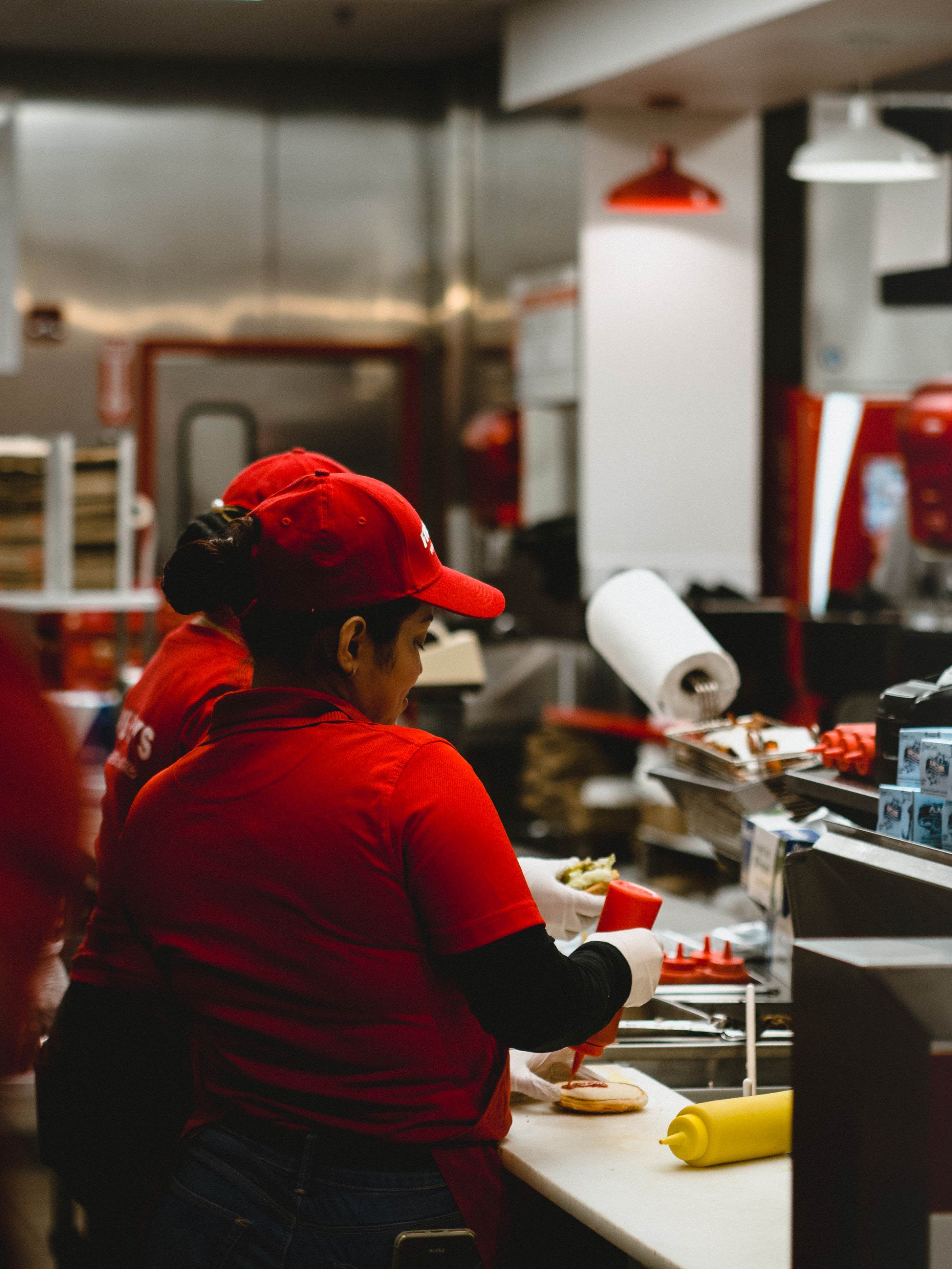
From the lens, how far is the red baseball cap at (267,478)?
2.16m

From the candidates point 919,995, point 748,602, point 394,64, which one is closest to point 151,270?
point 394,64

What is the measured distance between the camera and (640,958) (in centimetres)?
169

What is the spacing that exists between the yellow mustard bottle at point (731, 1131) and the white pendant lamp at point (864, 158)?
12.0ft

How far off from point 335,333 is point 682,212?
1.95m

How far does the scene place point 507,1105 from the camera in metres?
1.67

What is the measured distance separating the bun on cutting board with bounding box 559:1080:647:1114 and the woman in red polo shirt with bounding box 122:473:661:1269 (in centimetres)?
29

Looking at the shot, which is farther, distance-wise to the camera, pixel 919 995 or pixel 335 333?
pixel 335 333

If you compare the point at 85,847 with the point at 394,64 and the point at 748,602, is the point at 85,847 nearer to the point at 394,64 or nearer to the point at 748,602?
the point at 748,602

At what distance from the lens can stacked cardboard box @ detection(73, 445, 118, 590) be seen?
16.6ft

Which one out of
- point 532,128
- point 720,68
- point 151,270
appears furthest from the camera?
point 151,270

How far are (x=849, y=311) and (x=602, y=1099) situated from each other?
198 inches

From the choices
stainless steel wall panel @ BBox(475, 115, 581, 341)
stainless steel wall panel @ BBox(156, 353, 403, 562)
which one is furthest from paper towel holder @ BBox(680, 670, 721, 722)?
stainless steel wall panel @ BBox(156, 353, 403, 562)

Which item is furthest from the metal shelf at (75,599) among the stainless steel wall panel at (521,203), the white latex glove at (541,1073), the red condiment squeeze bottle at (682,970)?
the white latex glove at (541,1073)

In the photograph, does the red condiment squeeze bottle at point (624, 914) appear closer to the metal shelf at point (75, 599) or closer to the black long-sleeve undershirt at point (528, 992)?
the black long-sleeve undershirt at point (528, 992)
